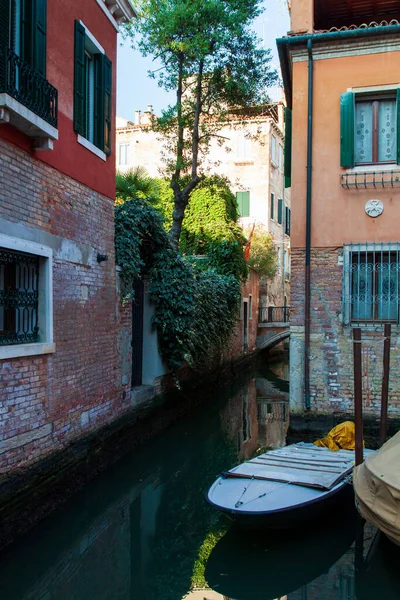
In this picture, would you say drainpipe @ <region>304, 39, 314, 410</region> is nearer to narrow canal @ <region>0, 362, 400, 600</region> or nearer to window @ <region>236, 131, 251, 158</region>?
narrow canal @ <region>0, 362, 400, 600</region>

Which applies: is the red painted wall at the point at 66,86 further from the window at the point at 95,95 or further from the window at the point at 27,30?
the window at the point at 27,30

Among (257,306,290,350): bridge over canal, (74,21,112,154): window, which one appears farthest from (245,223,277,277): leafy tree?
(74,21,112,154): window

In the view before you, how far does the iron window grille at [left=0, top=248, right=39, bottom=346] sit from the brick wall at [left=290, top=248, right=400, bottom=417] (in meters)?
4.42

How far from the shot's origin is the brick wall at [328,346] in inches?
349

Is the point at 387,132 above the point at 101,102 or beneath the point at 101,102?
beneath

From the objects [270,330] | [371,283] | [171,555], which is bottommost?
[171,555]

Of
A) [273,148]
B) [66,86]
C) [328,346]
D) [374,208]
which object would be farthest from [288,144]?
[273,148]

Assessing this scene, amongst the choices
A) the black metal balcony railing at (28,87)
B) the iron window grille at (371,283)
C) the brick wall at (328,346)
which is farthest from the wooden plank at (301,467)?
the black metal balcony railing at (28,87)

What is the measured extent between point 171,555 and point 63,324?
2911 mm

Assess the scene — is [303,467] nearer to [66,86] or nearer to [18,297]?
[18,297]

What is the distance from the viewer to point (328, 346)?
29.7 ft

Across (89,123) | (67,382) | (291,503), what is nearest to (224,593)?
(291,503)

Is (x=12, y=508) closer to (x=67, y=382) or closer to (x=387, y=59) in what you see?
(x=67, y=382)

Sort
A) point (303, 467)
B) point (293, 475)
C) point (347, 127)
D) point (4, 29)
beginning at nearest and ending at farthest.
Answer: point (4, 29) < point (293, 475) < point (303, 467) < point (347, 127)
